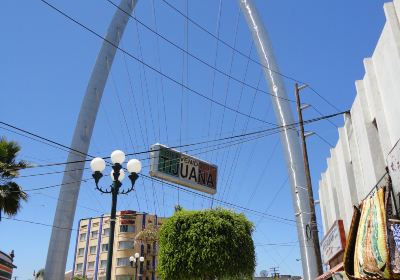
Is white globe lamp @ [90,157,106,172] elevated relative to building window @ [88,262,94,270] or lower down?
lower down

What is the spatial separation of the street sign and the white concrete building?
Result: 19.7ft

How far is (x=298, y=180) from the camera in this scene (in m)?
28.8

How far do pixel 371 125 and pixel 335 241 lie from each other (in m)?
7.40

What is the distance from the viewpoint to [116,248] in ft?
329

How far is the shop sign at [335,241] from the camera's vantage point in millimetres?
19005

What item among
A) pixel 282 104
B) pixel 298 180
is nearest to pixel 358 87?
pixel 298 180

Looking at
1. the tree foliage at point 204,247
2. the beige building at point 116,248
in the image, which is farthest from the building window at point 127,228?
the tree foliage at point 204,247

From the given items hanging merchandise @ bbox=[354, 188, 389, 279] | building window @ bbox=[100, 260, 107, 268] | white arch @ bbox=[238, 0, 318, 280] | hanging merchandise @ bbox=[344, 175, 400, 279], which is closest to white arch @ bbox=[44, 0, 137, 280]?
white arch @ bbox=[238, 0, 318, 280]

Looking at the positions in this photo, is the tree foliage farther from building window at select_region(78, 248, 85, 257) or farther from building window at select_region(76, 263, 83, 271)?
building window at select_region(78, 248, 85, 257)

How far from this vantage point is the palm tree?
21641mm

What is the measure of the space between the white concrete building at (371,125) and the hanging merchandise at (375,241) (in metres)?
0.77

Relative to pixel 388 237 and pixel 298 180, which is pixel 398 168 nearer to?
pixel 388 237

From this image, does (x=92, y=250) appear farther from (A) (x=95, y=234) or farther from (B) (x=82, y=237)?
(B) (x=82, y=237)

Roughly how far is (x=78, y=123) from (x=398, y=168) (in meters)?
26.3
